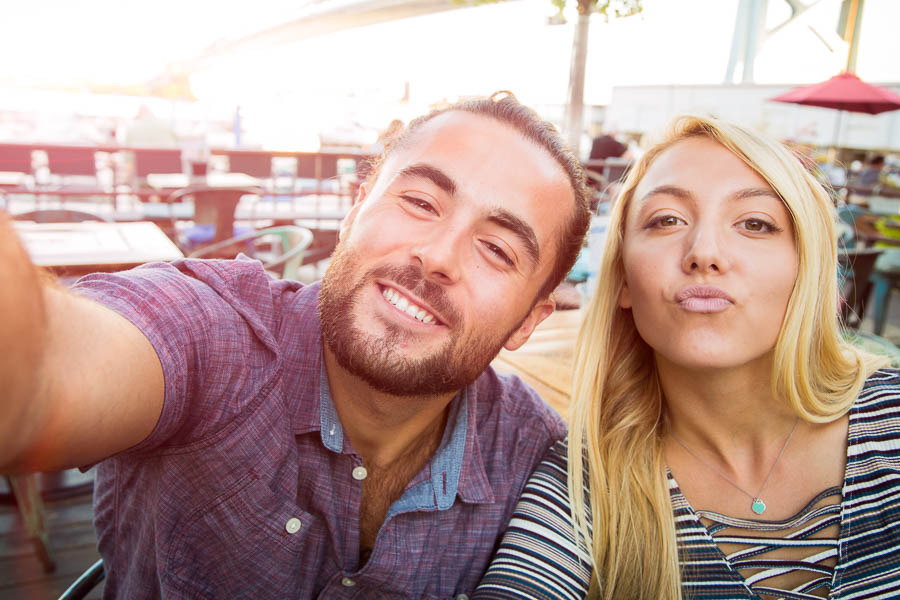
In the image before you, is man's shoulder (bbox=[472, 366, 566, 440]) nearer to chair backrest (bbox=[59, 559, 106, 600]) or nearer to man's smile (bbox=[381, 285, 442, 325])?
man's smile (bbox=[381, 285, 442, 325])

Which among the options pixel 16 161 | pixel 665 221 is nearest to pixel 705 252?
pixel 665 221

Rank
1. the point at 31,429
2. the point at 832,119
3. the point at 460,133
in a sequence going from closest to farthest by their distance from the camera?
the point at 31,429 → the point at 460,133 → the point at 832,119

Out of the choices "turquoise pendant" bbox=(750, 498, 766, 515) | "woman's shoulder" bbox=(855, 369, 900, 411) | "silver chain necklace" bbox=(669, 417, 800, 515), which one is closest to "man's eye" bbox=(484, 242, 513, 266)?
"silver chain necklace" bbox=(669, 417, 800, 515)

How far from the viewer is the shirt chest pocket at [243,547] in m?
1.39

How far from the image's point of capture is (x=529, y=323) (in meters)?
1.80

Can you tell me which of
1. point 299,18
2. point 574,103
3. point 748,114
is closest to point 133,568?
point 574,103

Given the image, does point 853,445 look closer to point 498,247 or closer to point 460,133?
point 498,247

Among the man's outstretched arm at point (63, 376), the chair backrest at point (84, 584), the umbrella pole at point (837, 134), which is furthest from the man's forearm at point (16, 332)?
the umbrella pole at point (837, 134)

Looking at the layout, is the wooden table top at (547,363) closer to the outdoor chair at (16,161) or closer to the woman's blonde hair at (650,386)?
the woman's blonde hair at (650,386)

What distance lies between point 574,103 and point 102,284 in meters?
6.23

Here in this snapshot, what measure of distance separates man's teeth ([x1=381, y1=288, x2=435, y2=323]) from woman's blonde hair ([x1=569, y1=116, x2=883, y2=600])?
56cm

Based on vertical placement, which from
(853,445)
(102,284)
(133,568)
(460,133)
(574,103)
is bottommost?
(133,568)

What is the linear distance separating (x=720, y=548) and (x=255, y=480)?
1.14 meters

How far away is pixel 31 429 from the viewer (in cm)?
79
